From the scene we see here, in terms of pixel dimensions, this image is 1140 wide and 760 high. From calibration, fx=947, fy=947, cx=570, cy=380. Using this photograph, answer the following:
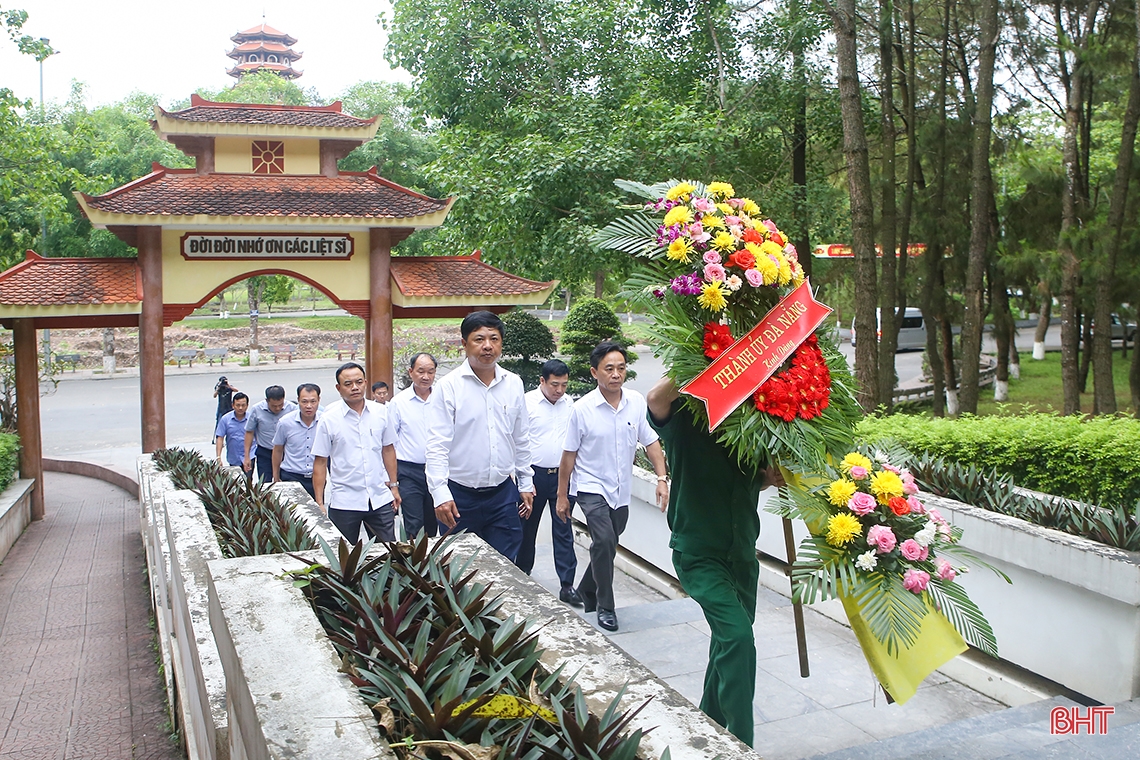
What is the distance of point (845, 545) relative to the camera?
12.3ft

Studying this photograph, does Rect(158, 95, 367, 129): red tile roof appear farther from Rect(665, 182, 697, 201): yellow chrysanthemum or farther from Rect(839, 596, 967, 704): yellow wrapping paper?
Rect(839, 596, 967, 704): yellow wrapping paper

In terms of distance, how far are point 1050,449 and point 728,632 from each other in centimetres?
353

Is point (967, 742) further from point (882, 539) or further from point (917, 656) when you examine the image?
point (882, 539)

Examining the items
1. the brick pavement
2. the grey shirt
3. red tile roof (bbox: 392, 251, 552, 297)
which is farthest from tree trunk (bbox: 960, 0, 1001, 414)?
the brick pavement

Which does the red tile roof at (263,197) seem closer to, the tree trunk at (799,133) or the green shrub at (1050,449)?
the tree trunk at (799,133)

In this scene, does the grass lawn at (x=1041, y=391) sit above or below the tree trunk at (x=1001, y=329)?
below

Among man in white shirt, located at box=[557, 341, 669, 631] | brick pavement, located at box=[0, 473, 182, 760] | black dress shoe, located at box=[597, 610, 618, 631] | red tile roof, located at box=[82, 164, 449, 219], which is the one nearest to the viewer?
brick pavement, located at box=[0, 473, 182, 760]

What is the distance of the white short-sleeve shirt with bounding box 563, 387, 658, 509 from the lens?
634 centimetres

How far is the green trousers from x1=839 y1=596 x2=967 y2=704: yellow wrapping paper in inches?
17.1

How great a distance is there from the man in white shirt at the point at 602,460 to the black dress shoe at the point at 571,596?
0.52 metres

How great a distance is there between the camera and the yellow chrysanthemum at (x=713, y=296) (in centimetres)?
391

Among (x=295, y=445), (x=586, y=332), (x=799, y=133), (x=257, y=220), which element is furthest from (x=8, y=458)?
(x=799, y=133)

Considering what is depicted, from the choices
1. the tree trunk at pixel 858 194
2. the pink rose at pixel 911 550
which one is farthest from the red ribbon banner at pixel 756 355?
the tree trunk at pixel 858 194

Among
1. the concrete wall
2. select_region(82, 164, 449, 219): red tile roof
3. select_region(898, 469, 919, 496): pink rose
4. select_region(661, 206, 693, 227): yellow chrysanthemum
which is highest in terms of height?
select_region(82, 164, 449, 219): red tile roof
